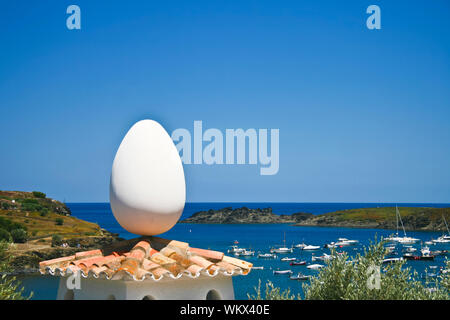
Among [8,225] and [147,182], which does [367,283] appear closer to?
[147,182]

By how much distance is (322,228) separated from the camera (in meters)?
174

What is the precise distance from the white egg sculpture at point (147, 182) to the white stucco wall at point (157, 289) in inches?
72.2

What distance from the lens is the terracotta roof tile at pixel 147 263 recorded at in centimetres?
1171

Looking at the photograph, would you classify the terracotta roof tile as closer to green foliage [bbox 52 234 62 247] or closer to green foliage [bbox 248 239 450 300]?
green foliage [bbox 248 239 450 300]

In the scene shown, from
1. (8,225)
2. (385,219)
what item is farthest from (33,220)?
(385,219)

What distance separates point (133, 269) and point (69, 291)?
2.84 meters

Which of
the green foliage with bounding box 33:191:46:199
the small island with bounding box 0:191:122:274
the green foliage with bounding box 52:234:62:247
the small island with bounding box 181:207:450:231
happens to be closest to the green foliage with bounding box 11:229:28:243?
the small island with bounding box 0:191:122:274

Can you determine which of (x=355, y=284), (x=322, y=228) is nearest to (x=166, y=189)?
(x=355, y=284)

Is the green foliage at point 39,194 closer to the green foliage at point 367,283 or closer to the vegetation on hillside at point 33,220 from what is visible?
the vegetation on hillside at point 33,220

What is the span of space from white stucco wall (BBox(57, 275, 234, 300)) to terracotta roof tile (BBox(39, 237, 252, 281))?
30cm

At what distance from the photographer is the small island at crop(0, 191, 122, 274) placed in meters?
75.6

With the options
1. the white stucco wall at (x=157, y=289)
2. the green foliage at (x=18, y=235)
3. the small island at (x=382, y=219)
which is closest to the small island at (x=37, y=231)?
the green foliage at (x=18, y=235)
